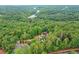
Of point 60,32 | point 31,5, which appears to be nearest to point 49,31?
point 60,32

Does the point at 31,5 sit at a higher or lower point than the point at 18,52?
higher

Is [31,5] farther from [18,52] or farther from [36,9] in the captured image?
[18,52]

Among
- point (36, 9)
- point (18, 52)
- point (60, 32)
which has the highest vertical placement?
point (36, 9)

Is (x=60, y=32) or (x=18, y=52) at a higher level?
(x=60, y=32)

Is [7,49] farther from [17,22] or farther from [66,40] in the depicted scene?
[66,40]
